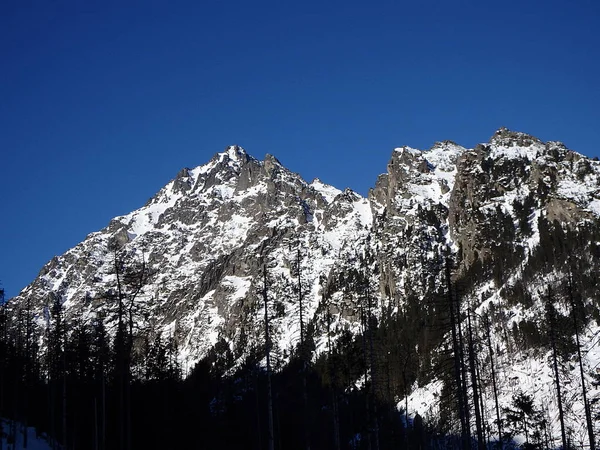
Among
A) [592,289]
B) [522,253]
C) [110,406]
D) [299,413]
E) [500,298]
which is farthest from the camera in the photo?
[522,253]

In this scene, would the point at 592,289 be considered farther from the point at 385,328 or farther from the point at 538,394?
the point at 385,328

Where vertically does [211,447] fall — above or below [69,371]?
below

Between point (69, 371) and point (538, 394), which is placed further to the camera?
point (538, 394)

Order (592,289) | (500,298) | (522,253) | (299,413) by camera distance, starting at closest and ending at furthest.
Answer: (299,413)
(592,289)
(500,298)
(522,253)

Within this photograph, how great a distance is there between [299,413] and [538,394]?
51065 millimetres

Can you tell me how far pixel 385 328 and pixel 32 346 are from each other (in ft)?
416

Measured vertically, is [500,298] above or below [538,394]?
above

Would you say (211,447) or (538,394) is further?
(538,394)

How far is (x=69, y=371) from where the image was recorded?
197ft

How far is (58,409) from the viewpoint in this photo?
6131 cm

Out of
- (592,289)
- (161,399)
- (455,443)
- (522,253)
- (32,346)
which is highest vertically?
(522,253)

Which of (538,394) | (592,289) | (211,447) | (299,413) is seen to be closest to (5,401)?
(211,447)

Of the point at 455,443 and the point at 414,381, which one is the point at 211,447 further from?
the point at 414,381

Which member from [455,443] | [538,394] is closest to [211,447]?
[455,443]
